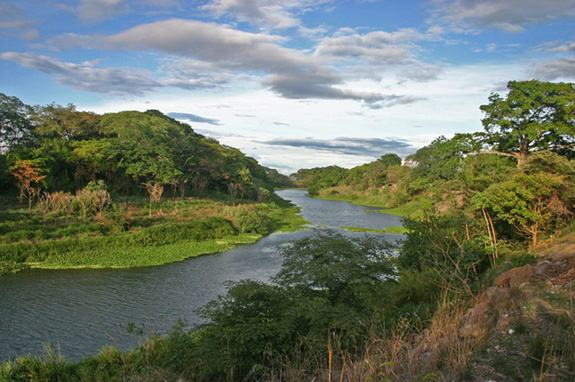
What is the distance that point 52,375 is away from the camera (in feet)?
26.6

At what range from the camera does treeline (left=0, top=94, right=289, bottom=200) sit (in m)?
28.4

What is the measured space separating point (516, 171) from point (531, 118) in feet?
19.8

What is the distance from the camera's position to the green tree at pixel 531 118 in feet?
59.0

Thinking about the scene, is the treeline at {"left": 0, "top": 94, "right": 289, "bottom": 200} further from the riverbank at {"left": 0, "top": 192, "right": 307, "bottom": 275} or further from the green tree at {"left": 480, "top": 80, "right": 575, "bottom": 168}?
the green tree at {"left": 480, "top": 80, "right": 575, "bottom": 168}

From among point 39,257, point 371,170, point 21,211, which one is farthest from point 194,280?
point 371,170

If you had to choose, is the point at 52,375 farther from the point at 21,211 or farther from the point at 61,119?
the point at 61,119

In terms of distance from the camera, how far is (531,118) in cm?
1902

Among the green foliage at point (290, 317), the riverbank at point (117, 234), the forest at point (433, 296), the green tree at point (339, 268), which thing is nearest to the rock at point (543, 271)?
the forest at point (433, 296)

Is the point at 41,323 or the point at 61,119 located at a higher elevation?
the point at 61,119

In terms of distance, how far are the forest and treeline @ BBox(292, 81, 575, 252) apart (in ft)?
0.22

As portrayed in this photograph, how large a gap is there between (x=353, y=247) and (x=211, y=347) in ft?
16.0

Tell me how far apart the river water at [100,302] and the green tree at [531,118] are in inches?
570

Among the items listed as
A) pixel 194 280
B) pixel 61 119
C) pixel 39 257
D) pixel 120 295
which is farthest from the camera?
pixel 61 119

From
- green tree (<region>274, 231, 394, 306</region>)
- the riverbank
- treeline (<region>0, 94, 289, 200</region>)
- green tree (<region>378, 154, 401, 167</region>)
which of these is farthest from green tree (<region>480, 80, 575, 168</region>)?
green tree (<region>378, 154, 401, 167</region>)
